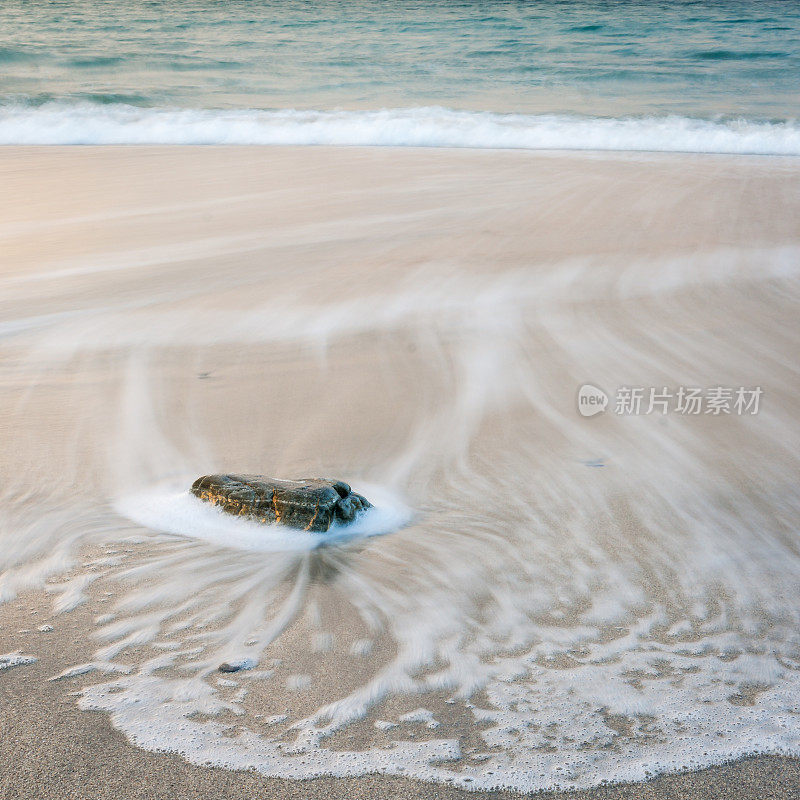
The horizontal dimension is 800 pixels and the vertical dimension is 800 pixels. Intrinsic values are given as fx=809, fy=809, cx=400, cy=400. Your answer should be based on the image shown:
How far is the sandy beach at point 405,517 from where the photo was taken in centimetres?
128

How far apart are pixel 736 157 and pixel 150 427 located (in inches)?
278

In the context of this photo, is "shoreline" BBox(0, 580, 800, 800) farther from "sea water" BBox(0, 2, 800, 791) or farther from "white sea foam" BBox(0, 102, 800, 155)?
"white sea foam" BBox(0, 102, 800, 155)

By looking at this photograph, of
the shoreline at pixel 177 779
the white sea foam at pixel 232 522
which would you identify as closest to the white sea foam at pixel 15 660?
the shoreline at pixel 177 779

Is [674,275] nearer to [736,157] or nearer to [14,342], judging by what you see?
[14,342]

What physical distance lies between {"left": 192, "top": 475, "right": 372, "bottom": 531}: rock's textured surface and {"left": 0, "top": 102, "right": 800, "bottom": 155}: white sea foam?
7124 millimetres

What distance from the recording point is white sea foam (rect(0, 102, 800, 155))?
845cm

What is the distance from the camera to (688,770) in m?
1.23

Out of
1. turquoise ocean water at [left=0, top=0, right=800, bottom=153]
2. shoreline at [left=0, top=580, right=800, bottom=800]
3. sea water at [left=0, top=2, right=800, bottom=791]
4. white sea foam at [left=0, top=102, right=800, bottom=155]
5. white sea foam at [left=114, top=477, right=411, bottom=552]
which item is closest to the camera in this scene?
shoreline at [left=0, top=580, right=800, bottom=800]

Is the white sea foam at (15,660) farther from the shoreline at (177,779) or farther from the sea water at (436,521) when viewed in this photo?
the shoreline at (177,779)

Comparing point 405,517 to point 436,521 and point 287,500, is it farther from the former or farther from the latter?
point 287,500

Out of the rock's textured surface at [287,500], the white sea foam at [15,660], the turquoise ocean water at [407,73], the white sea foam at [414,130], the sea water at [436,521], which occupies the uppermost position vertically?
the turquoise ocean water at [407,73]

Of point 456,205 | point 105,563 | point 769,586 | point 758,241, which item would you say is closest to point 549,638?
point 769,586

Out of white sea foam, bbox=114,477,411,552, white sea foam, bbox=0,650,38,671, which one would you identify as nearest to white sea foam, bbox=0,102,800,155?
white sea foam, bbox=114,477,411,552

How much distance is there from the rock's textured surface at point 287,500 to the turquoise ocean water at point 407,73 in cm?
721
